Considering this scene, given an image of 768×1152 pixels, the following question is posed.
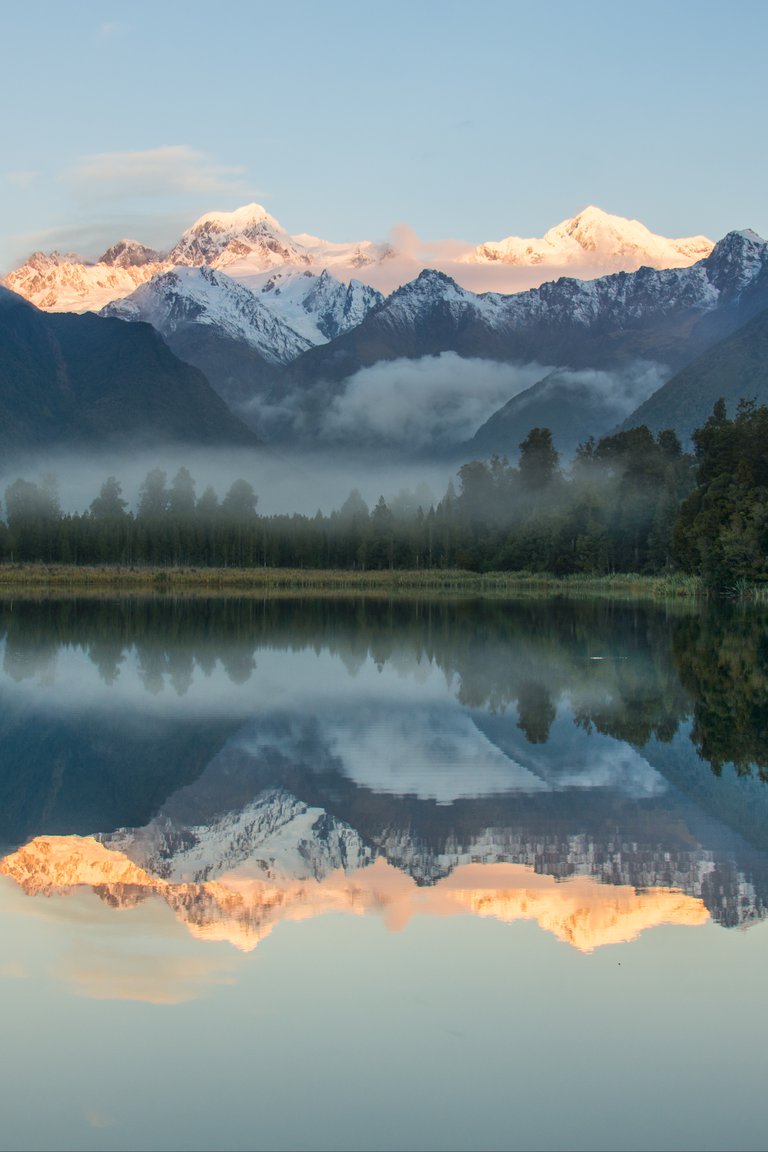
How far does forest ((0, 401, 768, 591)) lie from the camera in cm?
9881

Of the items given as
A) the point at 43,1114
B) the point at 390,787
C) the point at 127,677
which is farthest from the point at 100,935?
the point at 127,677

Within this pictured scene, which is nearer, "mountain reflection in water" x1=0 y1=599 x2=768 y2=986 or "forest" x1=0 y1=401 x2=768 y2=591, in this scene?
"mountain reflection in water" x1=0 y1=599 x2=768 y2=986

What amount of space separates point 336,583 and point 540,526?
24332mm

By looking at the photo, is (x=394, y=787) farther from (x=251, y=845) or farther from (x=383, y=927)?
(x=383, y=927)

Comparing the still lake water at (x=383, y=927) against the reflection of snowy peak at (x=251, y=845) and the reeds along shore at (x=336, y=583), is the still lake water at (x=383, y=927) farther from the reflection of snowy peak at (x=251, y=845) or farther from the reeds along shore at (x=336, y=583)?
the reeds along shore at (x=336, y=583)

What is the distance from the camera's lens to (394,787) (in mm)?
20297

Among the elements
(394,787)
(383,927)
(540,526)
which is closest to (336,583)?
(540,526)

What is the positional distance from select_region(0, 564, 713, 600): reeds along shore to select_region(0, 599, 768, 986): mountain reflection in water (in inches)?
2846

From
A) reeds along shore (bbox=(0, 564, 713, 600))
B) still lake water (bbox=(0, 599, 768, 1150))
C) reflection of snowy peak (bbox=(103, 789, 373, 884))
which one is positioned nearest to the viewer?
still lake water (bbox=(0, 599, 768, 1150))

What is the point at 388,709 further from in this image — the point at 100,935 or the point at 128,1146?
the point at 128,1146

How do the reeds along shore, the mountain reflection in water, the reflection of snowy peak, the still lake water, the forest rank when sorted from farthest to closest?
1. the reeds along shore
2. the forest
3. the reflection of snowy peak
4. the mountain reflection in water
5. the still lake water

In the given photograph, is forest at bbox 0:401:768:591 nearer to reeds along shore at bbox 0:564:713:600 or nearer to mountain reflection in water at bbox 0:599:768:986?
reeds along shore at bbox 0:564:713:600

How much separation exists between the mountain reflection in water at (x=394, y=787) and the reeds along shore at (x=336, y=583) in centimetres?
7230

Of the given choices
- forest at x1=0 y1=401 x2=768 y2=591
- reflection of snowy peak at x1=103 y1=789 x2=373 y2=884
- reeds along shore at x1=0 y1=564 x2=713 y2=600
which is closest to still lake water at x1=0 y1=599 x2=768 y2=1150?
reflection of snowy peak at x1=103 y1=789 x2=373 y2=884
